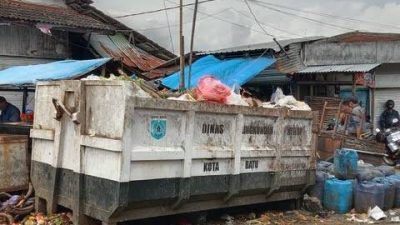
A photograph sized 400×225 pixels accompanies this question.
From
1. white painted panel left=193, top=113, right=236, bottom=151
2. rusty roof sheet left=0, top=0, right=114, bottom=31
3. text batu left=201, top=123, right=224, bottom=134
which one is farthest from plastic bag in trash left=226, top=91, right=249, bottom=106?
rusty roof sheet left=0, top=0, right=114, bottom=31

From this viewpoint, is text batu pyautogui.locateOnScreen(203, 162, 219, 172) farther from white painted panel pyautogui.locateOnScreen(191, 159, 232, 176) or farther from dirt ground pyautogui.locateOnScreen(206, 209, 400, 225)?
dirt ground pyautogui.locateOnScreen(206, 209, 400, 225)

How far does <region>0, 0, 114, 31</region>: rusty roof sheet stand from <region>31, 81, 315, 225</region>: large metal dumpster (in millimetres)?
9330

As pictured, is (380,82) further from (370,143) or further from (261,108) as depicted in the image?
(261,108)

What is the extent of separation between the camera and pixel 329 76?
1470 cm

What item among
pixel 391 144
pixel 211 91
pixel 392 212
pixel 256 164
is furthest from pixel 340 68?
pixel 211 91

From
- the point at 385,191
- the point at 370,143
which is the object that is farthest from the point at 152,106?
the point at 370,143

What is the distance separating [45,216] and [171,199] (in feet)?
5.19

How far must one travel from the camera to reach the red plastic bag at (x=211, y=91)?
596 cm

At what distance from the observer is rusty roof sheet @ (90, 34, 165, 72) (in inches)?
658

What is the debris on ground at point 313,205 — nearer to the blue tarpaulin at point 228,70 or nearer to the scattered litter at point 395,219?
the scattered litter at point 395,219

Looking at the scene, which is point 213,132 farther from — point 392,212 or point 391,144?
point 391,144

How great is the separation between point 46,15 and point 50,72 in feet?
18.8

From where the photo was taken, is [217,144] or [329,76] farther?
[329,76]

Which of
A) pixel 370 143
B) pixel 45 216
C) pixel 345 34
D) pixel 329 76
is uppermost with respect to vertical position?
pixel 345 34
